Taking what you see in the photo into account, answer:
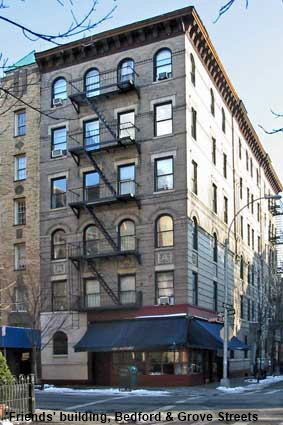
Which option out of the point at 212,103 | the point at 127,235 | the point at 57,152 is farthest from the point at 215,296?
the point at 57,152

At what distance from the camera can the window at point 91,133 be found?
3853cm

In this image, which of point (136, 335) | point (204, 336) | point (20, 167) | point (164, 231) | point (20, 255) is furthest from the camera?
point (20, 167)

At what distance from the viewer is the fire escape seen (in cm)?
3644

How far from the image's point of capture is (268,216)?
218 ft

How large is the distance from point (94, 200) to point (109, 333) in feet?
26.3

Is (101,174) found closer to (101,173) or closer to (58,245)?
(101,173)

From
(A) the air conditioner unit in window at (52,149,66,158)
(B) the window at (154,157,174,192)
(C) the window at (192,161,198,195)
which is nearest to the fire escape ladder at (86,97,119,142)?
(B) the window at (154,157,174,192)

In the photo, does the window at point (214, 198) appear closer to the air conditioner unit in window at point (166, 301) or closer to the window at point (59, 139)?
the air conditioner unit in window at point (166, 301)

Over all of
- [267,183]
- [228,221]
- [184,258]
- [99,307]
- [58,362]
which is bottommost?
[58,362]

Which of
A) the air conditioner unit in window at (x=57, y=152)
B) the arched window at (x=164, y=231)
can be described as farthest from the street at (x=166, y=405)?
the air conditioner unit in window at (x=57, y=152)

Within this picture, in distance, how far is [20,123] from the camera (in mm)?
41812

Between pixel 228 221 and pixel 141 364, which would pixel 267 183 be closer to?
pixel 228 221

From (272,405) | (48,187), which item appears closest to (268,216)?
(48,187)

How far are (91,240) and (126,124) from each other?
7413 millimetres
